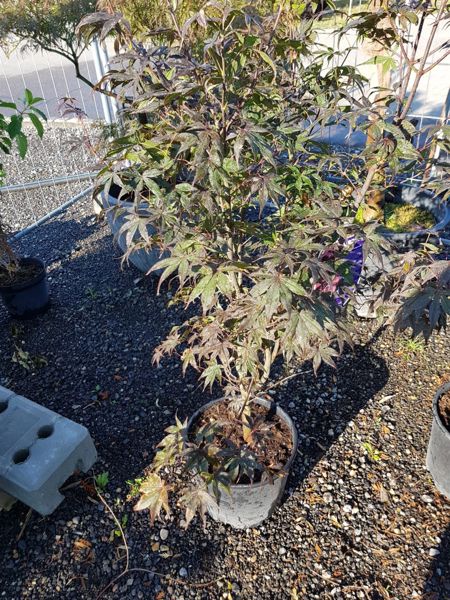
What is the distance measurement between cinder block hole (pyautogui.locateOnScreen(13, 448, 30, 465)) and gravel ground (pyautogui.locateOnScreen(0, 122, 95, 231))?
9.99 feet

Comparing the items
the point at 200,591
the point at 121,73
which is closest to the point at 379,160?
the point at 121,73

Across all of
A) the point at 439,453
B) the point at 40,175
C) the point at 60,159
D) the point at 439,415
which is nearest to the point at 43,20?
the point at 40,175

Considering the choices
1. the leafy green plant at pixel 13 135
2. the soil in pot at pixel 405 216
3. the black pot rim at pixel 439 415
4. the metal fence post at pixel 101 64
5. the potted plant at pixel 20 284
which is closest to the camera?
the black pot rim at pixel 439 415

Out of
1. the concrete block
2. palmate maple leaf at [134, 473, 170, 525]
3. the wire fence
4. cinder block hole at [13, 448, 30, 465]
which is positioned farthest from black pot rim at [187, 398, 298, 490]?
the wire fence

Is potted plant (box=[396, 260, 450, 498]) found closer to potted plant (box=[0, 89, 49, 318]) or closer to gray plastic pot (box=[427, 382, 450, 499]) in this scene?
gray plastic pot (box=[427, 382, 450, 499])

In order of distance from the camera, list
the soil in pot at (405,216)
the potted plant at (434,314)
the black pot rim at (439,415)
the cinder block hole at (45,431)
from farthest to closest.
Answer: the soil in pot at (405,216)
the cinder block hole at (45,431)
the black pot rim at (439,415)
the potted plant at (434,314)

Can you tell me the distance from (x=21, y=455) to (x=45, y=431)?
153 mm

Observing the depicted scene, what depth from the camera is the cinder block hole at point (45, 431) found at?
92.5 inches

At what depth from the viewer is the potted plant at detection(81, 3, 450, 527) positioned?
142cm

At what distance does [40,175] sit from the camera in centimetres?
600

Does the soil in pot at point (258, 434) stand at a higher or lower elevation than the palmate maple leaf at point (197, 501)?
lower

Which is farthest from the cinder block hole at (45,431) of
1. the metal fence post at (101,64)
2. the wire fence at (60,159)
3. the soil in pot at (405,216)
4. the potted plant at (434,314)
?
the metal fence post at (101,64)

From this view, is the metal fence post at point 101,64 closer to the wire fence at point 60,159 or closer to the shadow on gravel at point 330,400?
the wire fence at point 60,159

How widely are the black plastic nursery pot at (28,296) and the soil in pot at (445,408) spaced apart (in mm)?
2603
